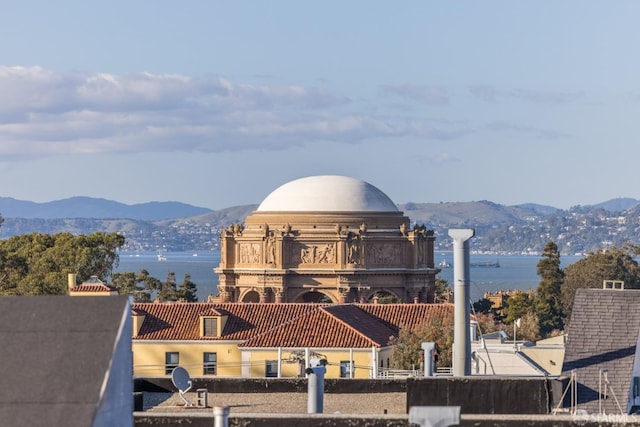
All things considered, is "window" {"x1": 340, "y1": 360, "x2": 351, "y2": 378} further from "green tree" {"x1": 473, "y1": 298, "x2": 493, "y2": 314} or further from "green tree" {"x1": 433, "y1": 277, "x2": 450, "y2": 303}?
"green tree" {"x1": 473, "y1": 298, "x2": 493, "y2": 314}

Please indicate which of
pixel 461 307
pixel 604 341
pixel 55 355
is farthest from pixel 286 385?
pixel 55 355

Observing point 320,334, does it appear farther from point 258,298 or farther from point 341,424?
point 341,424

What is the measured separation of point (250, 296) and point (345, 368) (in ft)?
125

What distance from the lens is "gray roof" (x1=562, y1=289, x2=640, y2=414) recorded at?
3020 cm

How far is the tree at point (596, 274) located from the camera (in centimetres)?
12612

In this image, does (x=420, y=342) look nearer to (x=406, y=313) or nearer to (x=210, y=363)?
(x=210, y=363)

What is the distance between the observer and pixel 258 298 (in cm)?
9875

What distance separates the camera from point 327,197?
99500mm

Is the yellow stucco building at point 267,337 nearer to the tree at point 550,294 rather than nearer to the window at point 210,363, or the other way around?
the window at point 210,363

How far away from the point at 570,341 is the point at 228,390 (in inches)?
216

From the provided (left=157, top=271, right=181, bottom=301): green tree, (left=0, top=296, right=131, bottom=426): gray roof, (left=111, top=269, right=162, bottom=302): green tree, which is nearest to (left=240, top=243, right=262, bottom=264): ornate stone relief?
(left=111, top=269, right=162, bottom=302): green tree

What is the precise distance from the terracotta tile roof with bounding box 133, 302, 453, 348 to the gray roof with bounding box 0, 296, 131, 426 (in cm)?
4660

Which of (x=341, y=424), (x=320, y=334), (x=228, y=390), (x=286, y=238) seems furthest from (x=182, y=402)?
(x=286, y=238)

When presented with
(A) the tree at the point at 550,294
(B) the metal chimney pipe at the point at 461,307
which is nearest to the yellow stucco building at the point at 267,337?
(B) the metal chimney pipe at the point at 461,307
